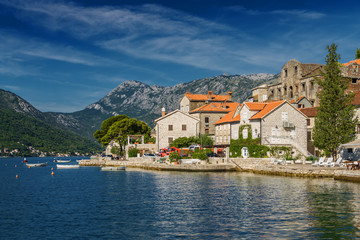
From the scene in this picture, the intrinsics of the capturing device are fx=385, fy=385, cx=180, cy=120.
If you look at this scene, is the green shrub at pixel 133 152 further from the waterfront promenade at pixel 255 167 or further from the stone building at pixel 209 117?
the stone building at pixel 209 117

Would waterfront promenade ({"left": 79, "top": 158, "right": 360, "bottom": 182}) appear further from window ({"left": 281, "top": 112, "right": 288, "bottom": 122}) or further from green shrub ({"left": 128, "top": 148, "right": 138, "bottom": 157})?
window ({"left": 281, "top": 112, "right": 288, "bottom": 122})

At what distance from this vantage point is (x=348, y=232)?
2377 centimetres

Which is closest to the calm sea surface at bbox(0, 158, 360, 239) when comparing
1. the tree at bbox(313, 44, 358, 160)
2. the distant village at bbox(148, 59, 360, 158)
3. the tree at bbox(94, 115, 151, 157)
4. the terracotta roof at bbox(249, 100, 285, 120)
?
the tree at bbox(313, 44, 358, 160)

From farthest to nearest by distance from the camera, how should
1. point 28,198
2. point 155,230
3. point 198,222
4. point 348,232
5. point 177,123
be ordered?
1. point 177,123
2. point 28,198
3. point 198,222
4. point 155,230
5. point 348,232

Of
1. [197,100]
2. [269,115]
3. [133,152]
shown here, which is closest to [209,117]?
[197,100]

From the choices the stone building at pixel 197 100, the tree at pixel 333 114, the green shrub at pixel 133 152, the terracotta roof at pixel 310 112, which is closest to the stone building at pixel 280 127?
the terracotta roof at pixel 310 112

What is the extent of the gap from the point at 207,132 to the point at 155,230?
7483 centimetres

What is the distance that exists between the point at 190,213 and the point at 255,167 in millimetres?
37836

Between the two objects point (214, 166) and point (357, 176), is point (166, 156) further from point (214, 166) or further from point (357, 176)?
point (357, 176)

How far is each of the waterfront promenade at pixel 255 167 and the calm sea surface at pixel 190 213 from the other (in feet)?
12.1

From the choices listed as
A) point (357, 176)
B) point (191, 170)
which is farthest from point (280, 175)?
point (191, 170)

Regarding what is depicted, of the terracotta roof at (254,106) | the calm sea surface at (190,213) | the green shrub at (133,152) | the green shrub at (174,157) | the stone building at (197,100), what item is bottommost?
the calm sea surface at (190,213)

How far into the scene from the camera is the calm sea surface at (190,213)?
80.4 feet

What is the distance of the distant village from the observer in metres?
70.9
